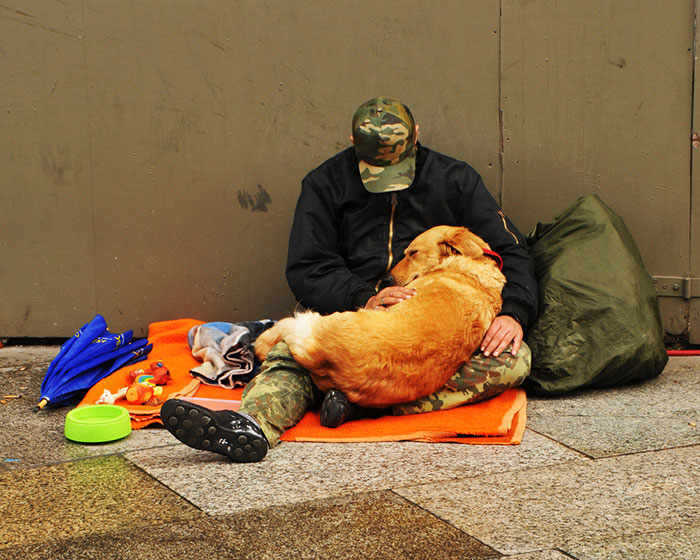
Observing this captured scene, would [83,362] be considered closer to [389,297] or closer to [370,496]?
[389,297]

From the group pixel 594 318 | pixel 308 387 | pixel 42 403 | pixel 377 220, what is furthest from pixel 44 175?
pixel 594 318

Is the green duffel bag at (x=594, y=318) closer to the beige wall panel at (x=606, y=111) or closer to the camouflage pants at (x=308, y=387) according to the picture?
the camouflage pants at (x=308, y=387)

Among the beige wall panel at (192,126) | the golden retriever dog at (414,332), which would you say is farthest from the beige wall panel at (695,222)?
the golden retriever dog at (414,332)

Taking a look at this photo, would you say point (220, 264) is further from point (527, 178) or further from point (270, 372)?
point (527, 178)

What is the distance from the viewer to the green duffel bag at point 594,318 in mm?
3855

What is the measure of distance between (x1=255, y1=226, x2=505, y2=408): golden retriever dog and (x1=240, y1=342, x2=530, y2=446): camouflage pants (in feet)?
0.30

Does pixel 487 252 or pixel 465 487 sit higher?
pixel 487 252

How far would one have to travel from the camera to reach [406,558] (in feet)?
6.99

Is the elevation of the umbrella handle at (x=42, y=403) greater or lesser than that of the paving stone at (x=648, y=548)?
lesser

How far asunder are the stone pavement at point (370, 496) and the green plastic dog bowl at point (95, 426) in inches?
2.0

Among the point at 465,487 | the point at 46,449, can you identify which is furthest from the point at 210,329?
the point at 465,487

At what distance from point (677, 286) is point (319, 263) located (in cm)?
231

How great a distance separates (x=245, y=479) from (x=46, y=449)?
3.23 ft

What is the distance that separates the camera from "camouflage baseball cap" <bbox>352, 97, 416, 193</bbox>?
383cm
